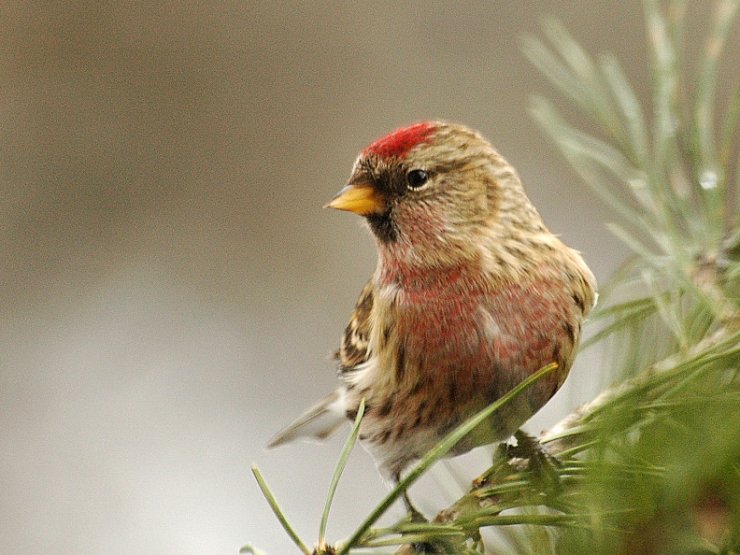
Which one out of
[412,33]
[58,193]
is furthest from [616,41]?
[58,193]

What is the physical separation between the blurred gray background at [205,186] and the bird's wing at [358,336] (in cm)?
152

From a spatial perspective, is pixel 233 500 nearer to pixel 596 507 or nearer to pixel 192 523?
pixel 192 523

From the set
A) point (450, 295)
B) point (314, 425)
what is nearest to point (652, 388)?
point (450, 295)

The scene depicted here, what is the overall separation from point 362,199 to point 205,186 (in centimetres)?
208

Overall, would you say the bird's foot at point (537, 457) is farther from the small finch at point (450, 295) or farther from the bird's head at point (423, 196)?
the bird's head at point (423, 196)

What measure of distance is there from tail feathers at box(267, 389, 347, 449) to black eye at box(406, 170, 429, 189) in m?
0.57

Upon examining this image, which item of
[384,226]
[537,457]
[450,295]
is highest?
[384,226]

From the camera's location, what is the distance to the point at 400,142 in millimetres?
1364

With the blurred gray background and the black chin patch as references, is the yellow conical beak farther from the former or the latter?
the blurred gray background

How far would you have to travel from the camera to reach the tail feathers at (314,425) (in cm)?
184

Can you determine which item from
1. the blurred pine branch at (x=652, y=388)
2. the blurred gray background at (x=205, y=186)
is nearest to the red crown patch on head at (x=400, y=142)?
the blurred pine branch at (x=652, y=388)

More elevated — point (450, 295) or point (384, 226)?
point (384, 226)

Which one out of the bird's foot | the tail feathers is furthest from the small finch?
the tail feathers

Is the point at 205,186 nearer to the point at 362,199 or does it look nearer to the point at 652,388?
the point at 362,199
